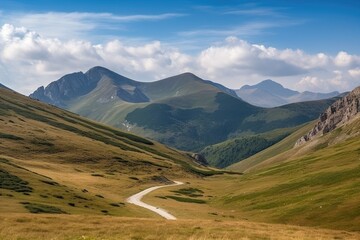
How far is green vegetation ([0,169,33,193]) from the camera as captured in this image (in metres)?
77.7

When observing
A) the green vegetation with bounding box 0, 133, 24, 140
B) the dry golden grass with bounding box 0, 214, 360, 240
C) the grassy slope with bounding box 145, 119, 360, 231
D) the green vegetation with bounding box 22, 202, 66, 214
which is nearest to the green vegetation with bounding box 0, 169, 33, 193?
the green vegetation with bounding box 22, 202, 66, 214

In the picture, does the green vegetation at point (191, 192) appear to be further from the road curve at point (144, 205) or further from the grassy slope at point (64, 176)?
the road curve at point (144, 205)

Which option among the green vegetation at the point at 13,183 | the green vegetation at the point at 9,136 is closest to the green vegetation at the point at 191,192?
the green vegetation at the point at 13,183

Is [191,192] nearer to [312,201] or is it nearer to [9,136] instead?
[312,201]

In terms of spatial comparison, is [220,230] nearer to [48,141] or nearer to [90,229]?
[90,229]

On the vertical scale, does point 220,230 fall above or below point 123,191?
above

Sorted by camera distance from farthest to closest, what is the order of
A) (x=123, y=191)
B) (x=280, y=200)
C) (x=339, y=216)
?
(x=123, y=191) < (x=280, y=200) < (x=339, y=216)

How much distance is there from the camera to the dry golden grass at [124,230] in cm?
4169

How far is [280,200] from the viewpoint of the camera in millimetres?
85562

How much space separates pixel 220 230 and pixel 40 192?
45.5 m

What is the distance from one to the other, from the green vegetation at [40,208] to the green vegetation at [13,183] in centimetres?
1319

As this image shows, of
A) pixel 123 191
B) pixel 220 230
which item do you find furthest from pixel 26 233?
pixel 123 191

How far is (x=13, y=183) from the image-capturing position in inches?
3219

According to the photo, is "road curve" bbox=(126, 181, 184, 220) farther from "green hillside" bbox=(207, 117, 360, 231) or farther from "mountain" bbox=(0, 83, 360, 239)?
"green hillside" bbox=(207, 117, 360, 231)
